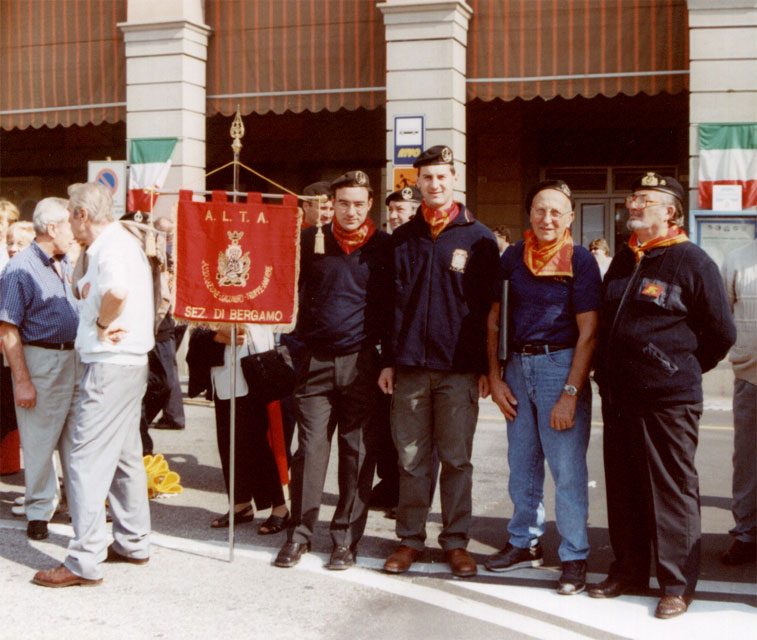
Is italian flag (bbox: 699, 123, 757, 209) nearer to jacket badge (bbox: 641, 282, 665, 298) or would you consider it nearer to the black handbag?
the black handbag

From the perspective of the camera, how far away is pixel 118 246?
495 cm

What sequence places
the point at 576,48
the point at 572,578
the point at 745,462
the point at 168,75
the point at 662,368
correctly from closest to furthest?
the point at 662,368, the point at 572,578, the point at 745,462, the point at 576,48, the point at 168,75

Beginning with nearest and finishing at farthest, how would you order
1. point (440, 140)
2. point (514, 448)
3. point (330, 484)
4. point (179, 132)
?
1. point (514, 448)
2. point (330, 484)
3. point (440, 140)
4. point (179, 132)

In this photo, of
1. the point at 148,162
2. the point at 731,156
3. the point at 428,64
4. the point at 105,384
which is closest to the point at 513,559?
the point at 105,384

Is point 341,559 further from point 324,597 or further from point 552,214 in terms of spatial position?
point 552,214

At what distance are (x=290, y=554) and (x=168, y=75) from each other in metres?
10.1

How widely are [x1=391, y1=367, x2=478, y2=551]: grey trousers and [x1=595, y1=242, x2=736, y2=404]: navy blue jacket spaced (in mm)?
860

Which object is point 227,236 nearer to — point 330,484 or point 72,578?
point 72,578

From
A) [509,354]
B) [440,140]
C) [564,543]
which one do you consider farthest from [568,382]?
[440,140]

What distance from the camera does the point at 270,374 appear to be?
18.9ft

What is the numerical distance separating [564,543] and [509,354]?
996 mm

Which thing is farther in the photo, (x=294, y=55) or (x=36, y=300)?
(x=294, y=55)

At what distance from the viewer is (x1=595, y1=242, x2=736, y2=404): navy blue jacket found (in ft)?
Answer: 15.0

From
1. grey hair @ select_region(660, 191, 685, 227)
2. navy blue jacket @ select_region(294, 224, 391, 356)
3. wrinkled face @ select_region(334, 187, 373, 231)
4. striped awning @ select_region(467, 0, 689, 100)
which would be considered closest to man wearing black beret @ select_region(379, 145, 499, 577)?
navy blue jacket @ select_region(294, 224, 391, 356)
